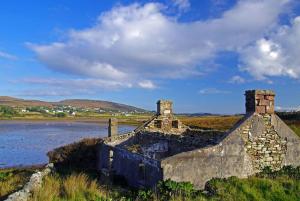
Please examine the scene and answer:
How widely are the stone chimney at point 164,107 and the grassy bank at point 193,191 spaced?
37.5ft

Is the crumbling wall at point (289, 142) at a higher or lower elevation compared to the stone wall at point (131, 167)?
higher

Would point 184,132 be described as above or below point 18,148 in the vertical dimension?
above

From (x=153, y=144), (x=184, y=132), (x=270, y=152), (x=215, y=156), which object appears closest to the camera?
(x=215, y=156)

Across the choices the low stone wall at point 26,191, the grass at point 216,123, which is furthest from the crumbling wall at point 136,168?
the grass at point 216,123

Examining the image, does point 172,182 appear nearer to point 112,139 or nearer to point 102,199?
point 102,199

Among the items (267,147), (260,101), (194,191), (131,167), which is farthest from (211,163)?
(131,167)

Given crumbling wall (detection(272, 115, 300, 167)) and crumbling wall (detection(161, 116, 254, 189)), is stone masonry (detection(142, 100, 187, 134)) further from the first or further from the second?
crumbling wall (detection(161, 116, 254, 189))

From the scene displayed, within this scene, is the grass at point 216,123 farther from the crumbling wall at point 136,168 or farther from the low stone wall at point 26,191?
the low stone wall at point 26,191

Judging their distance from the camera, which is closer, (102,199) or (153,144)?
(102,199)

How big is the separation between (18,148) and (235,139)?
39.1m

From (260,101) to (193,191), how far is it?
16.0 ft

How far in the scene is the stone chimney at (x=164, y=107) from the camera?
2591 cm

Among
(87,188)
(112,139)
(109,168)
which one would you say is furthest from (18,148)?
(87,188)

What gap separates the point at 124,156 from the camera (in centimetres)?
1994
